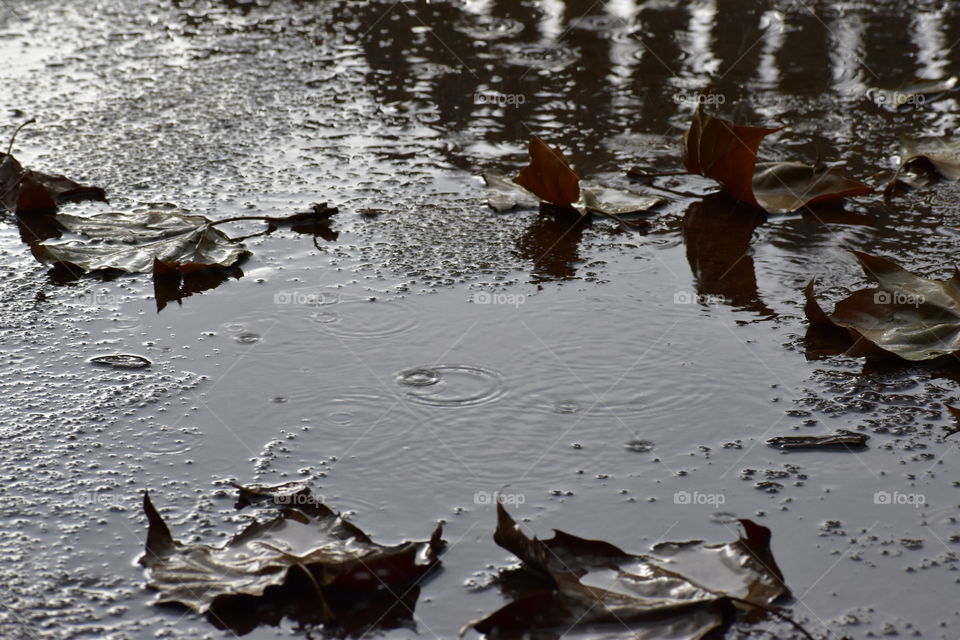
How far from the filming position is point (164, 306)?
2482mm

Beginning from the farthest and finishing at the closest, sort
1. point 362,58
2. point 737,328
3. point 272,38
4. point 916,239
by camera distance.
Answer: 1. point 272,38
2. point 362,58
3. point 916,239
4. point 737,328

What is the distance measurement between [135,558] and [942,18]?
418cm

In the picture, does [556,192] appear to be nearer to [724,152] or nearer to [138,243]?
[724,152]

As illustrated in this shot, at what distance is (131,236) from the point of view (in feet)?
9.18

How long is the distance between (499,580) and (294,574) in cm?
29

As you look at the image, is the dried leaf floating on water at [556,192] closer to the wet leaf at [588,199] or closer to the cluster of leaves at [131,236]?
the wet leaf at [588,199]

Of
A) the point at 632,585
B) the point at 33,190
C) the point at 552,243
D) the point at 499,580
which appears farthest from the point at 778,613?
the point at 33,190

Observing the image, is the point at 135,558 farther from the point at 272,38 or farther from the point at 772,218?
the point at 272,38

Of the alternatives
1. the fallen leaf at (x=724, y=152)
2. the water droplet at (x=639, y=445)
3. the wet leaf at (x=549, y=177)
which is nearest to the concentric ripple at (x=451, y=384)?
the water droplet at (x=639, y=445)

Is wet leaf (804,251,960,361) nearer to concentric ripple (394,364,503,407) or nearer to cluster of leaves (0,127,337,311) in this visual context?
concentric ripple (394,364,503,407)

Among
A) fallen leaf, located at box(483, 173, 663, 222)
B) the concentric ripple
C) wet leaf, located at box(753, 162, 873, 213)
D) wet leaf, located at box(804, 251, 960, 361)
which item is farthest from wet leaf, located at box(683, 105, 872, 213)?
the concentric ripple

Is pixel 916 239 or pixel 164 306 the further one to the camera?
pixel 916 239

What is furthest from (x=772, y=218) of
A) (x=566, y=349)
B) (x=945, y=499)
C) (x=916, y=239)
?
(x=945, y=499)

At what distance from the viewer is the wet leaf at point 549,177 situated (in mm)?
2900
